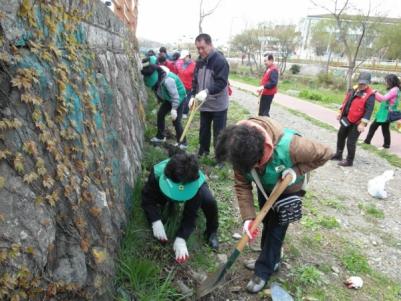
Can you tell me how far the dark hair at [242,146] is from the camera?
1943 mm

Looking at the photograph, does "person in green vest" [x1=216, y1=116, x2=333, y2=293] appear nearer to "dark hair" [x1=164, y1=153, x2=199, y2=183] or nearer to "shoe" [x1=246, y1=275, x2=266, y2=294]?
"shoe" [x1=246, y1=275, x2=266, y2=294]

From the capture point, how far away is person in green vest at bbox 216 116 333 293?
6.50 ft

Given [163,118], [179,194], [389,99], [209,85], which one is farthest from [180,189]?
[389,99]

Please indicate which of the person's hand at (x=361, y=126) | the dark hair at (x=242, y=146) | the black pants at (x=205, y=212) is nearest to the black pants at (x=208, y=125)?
the black pants at (x=205, y=212)

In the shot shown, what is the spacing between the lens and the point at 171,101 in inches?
213

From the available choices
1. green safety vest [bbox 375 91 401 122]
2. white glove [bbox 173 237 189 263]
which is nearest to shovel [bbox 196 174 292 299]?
white glove [bbox 173 237 189 263]

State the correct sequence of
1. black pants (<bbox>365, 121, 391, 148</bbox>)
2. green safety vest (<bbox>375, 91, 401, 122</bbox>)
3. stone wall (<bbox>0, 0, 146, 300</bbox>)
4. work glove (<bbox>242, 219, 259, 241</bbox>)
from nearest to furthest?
stone wall (<bbox>0, 0, 146, 300</bbox>)
work glove (<bbox>242, 219, 259, 241</bbox>)
green safety vest (<bbox>375, 91, 401, 122</bbox>)
black pants (<bbox>365, 121, 391, 148</bbox>)

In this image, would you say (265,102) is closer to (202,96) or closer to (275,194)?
(202,96)

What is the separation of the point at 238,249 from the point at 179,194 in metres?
0.66

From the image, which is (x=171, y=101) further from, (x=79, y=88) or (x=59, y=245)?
(x=59, y=245)

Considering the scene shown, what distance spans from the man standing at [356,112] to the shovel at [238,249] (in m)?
3.91

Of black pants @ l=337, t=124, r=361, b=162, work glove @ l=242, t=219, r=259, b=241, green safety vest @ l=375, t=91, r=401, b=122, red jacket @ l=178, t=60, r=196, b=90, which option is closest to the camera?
work glove @ l=242, t=219, r=259, b=241

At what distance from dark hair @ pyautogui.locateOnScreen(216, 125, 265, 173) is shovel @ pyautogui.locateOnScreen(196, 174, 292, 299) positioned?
0.39 metres

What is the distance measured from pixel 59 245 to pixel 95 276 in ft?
1.14
